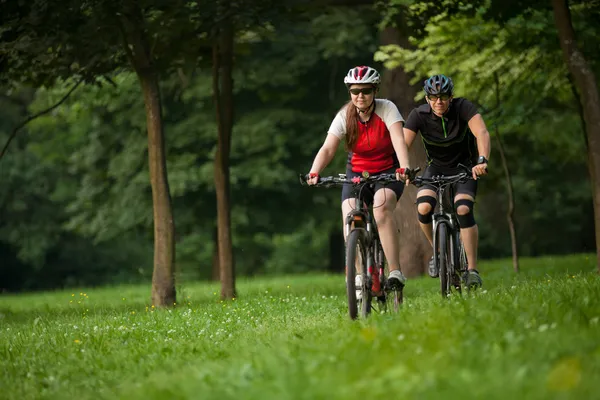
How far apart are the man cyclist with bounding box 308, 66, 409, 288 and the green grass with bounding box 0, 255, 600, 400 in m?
0.76

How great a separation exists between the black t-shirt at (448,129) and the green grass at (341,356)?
1405 millimetres

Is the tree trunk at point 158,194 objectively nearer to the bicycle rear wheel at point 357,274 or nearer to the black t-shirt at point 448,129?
the black t-shirt at point 448,129

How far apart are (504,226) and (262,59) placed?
14.7 meters

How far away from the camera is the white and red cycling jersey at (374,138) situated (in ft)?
31.4

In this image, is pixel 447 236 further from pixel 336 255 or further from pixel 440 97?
pixel 336 255

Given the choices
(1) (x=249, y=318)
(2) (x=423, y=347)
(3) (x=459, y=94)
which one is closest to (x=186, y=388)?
(2) (x=423, y=347)

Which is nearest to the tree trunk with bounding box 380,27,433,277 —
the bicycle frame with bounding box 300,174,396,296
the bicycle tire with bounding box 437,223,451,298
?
the bicycle tire with bounding box 437,223,451,298

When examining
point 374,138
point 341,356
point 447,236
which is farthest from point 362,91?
point 341,356

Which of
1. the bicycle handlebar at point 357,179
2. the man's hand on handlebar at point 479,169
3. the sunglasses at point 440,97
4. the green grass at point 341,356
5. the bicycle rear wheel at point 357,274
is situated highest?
the sunglasses at point 440,97

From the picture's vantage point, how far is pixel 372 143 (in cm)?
966

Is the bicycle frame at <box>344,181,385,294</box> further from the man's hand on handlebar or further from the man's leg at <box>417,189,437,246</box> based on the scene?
the man's hand on handlebar

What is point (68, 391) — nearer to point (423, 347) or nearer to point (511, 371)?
point (423, 347)

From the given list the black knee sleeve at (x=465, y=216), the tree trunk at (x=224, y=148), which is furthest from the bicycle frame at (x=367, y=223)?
the tree trunk at (x=224, y=148)

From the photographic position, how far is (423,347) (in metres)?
6.27
